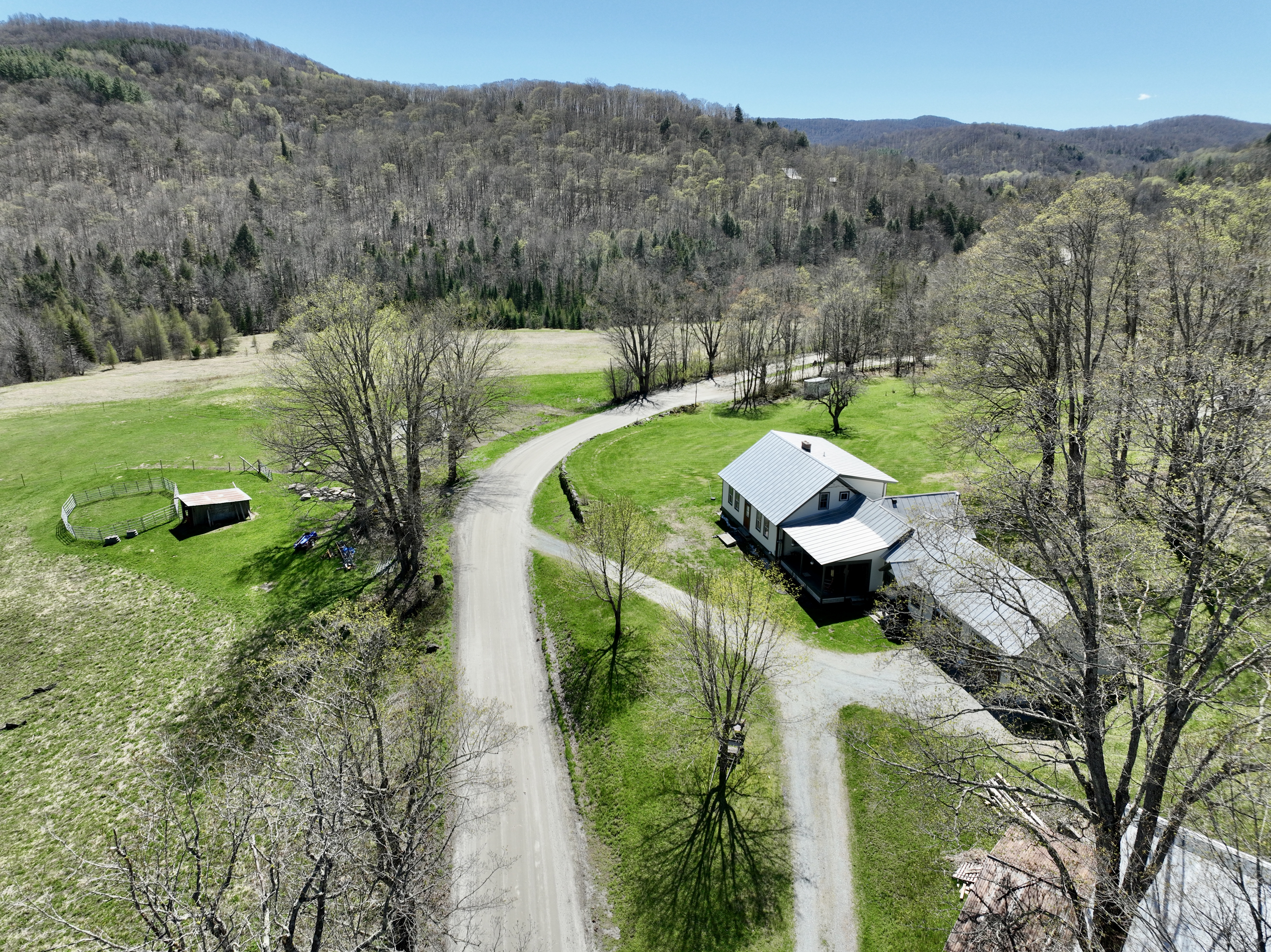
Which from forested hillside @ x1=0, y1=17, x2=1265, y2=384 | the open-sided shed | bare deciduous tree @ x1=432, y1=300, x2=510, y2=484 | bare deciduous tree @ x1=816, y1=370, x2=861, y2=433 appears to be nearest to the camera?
the open-sided shed

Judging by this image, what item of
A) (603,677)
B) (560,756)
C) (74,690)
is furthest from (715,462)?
(74,690)

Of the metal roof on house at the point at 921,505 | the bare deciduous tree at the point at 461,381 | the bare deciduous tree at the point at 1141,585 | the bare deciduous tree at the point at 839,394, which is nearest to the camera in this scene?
the bare deciduous tree at the point at 1141,585

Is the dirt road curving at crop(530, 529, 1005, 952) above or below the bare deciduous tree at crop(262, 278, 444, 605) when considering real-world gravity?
below

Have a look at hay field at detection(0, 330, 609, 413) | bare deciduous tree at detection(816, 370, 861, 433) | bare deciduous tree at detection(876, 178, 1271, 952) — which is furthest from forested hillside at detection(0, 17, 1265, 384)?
bare deciduous tree at detection(876, 178, 1271, 952)

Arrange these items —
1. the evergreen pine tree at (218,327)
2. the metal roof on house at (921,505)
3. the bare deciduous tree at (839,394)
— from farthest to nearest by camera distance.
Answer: the evergreen pine tree at (218,327) → the bare deciduous tree at (839,394) → the metal roof on house at (921,505)

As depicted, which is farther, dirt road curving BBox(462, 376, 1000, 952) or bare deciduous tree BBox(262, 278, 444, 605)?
bare deciduous tree BBox(262, 278, 444, 605)

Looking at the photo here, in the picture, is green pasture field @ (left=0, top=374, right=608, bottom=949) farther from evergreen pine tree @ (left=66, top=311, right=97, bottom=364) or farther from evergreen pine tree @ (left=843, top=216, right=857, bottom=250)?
evergreen pine tree @ (left=843, top=216, right=857, bottom=250)

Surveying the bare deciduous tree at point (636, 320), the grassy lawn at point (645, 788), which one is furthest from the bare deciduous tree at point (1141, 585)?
the bare deciduous tree at point (636, 320)

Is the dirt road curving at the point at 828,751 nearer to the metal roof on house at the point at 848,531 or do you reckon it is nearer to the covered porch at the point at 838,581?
the covered porch at the point at 838,581
